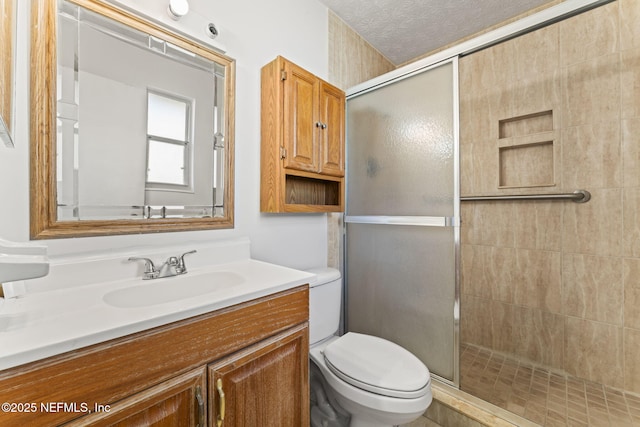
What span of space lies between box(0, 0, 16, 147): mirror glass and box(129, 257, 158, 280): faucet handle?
47 cm

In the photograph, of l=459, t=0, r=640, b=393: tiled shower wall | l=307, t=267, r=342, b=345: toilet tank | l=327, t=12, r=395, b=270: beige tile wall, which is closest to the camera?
l=307, t=267, r=342, b=345: toilet tank

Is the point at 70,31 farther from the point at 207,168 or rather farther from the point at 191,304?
the point at 191,304

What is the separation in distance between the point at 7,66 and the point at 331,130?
4.20ft

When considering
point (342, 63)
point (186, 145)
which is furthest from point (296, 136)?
point (342, 63)

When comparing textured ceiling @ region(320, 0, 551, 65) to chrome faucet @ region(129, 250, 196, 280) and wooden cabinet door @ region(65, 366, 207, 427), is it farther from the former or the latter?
wooden cabinet door @ region(65, 366, 207, 427)

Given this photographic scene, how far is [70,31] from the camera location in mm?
909

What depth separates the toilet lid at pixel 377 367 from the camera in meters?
1.03

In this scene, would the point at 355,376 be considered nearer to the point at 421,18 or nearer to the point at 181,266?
the point at 181,266

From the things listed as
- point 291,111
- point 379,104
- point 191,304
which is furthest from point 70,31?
point 379,104

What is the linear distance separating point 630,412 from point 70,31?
9.55 ft

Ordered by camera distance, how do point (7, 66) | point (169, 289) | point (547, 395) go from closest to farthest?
point (7, 66) → point (169, 289) → point (547, 395)

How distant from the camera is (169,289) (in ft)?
3.26

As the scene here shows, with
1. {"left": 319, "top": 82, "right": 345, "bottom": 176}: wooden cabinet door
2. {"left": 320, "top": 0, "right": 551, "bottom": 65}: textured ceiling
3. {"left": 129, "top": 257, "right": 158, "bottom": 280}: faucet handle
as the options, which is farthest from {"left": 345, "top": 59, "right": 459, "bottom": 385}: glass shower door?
{"left": 129, "top": 257, "right": 158, "bottom": 280}: faucet handle

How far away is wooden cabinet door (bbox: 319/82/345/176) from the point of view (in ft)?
5.18
